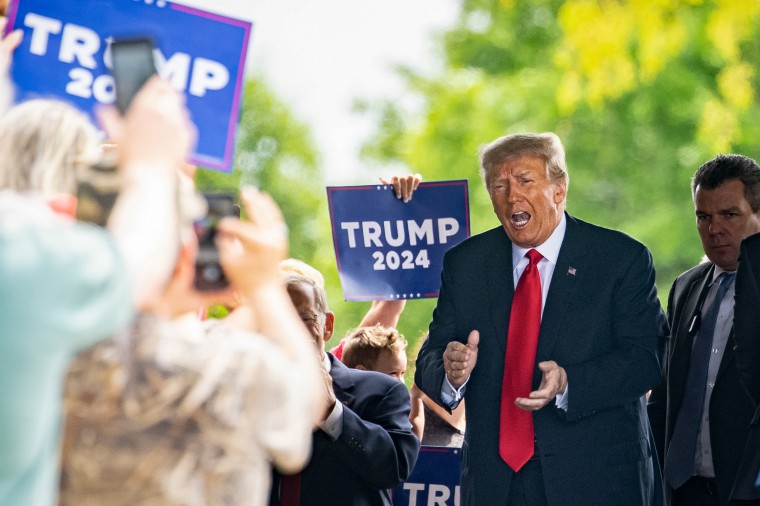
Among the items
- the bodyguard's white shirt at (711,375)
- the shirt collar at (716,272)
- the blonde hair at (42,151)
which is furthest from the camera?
the shirt collar at (716,272)

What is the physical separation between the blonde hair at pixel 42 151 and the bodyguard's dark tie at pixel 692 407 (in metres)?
2.87

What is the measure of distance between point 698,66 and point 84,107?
42.6 ft

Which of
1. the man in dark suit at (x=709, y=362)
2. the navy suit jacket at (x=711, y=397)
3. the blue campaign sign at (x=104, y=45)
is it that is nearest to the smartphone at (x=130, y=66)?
the blue campaign sign at (x=104, y=45)

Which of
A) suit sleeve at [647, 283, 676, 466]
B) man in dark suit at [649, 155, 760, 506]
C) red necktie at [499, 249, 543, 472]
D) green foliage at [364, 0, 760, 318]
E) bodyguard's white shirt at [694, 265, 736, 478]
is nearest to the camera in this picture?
red necktie at [499, 249, 543, 472]

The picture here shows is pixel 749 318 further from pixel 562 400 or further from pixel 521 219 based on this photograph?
pixel 521 219

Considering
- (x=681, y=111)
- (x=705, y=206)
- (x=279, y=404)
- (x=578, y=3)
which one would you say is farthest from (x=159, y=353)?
(x=578, y=3)

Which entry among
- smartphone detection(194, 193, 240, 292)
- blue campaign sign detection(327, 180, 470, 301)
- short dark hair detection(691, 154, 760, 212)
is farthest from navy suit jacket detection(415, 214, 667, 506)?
smartphone detection(194, 193, 240, 292)

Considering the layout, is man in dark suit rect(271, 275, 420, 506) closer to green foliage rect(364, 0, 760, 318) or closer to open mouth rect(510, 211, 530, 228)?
open mouth rect(510, 211, 530, 228)

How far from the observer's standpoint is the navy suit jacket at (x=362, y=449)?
12.4 ft

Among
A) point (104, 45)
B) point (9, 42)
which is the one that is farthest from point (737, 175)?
point (9, 42)

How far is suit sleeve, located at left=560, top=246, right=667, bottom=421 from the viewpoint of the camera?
3688 mm

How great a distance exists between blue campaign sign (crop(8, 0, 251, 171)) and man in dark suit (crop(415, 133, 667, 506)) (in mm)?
969

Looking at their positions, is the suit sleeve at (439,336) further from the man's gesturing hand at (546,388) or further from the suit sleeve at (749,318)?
the suit sleeve at (749,318)

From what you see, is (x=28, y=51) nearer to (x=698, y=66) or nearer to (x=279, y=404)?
(x=279, y=404)
